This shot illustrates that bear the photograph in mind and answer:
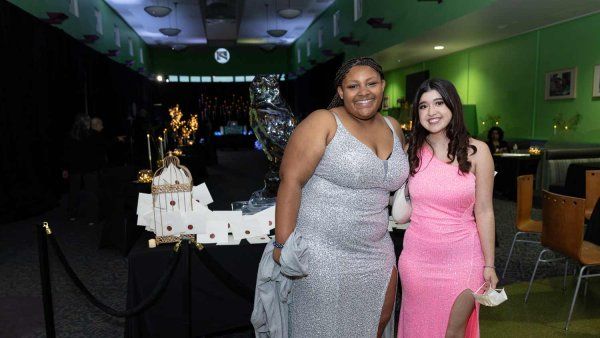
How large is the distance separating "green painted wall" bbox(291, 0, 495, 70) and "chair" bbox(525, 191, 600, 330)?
414 centimetres

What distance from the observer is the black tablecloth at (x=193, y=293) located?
6.86ft

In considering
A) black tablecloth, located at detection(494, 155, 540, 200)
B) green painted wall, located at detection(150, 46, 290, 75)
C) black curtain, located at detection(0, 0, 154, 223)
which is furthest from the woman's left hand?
green painted wall, located at detection(150, 46, 290, 75)

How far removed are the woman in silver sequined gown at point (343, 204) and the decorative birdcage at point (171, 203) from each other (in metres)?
0.75

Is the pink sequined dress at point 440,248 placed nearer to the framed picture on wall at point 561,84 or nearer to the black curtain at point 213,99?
the framed picture on wall at point 561,84

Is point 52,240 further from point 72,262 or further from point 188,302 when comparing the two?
point 72,262

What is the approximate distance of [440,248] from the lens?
5.86ft

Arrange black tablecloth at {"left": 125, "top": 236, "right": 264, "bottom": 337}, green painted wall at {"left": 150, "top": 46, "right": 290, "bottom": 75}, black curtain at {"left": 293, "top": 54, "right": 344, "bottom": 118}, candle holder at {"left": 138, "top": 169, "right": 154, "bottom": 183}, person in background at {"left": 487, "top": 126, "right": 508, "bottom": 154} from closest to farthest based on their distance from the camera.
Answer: black tablecloth at {"left": 125, "top": 236, "right": 264, "bottom": 337} < candle holder at {"left": 138, "top": 169, "right": 154, "bottom": 183} < person in background at {"left": 487, "top": 126, "right": 508, "bottom": 154} < black curtain at {"left": 293, "top": 54, "right": 344, "bottom": 118} < green painted wall at {"left": 150, "top": 46, "right": 290, "bottom": 75}

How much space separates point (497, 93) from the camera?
9.18 meters

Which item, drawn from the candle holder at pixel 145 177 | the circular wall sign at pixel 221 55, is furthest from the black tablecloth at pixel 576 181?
the circular wall sign at pixel 221 55

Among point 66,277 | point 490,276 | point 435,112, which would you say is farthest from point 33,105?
point 490,276

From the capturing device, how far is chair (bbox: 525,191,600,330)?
269 centimetres

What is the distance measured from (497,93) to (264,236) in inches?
331

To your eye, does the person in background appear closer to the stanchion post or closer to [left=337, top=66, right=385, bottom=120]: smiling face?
[left=337, top=66, right=385, bottom=120]: smiling face

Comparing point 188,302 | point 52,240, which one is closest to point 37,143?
point 52,240
